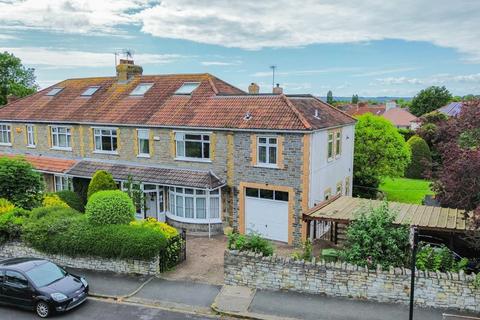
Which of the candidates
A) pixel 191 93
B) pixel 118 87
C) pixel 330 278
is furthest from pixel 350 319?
pixel 118 87

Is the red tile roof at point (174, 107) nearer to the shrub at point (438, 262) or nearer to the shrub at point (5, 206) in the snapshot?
the shrub at point (5, 206)

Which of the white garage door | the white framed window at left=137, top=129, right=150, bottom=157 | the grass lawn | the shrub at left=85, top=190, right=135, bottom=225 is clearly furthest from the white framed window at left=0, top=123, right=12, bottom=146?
the grass lawn

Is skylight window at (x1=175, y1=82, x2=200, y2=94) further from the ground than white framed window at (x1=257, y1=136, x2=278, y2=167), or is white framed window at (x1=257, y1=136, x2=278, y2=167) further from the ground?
skylight window at (x1=175, y1=82, x2=200, y2=94)

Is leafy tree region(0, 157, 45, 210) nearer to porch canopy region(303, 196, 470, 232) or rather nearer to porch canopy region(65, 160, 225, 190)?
porch canopy region(65, 160, 225, 190)

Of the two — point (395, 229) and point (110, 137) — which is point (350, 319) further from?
point (110, 137)

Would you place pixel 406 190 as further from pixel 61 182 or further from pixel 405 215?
pixel 61 182

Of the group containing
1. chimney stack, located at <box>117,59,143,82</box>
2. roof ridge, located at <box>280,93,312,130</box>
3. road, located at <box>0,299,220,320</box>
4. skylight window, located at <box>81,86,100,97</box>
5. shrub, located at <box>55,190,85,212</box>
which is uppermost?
chimney stack, located at <box>117,59,143,82</box>
